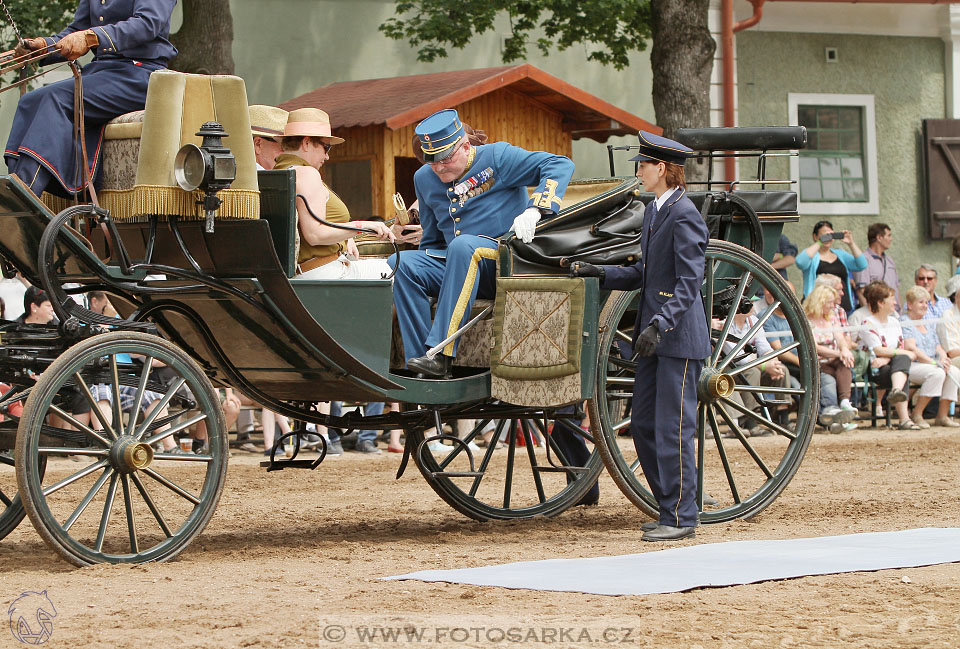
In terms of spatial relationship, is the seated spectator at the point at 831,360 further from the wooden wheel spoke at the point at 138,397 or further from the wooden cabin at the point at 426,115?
the wooden wheel spoke at the point at 138,397

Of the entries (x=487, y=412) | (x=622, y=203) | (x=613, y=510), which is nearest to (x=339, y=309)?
(x=487, y=412)

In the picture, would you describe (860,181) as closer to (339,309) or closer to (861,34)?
(861,34)

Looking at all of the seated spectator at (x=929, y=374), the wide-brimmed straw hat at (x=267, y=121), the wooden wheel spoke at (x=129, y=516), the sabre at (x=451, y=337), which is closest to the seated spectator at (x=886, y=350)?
the seated spectator at (x=929, y=374)

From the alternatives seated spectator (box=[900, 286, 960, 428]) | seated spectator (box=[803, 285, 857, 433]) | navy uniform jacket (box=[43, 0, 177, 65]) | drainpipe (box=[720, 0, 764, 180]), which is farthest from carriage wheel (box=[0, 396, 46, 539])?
drainpipe (box=[720, 0, 764, 180])

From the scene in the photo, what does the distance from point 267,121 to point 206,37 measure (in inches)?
286

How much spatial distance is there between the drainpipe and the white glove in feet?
40.3

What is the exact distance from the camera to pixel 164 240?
6285 mm

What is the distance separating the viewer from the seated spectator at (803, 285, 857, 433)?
43.3 ft

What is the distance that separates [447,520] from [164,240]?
7.65 feet

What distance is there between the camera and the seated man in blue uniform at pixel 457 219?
6824 millimetres

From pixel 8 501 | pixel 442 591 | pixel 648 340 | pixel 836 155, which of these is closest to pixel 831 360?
pixel 648 340

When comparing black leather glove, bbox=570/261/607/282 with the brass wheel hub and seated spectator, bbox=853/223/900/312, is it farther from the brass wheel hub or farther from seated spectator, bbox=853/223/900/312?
seated spectator, bbox=853/223/900/312

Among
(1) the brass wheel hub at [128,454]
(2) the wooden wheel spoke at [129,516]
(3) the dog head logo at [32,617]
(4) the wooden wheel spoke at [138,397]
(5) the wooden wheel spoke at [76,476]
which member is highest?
(4) the wooden wheel spoke at [138,397]

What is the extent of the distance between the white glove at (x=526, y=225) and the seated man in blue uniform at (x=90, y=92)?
5.54ft
